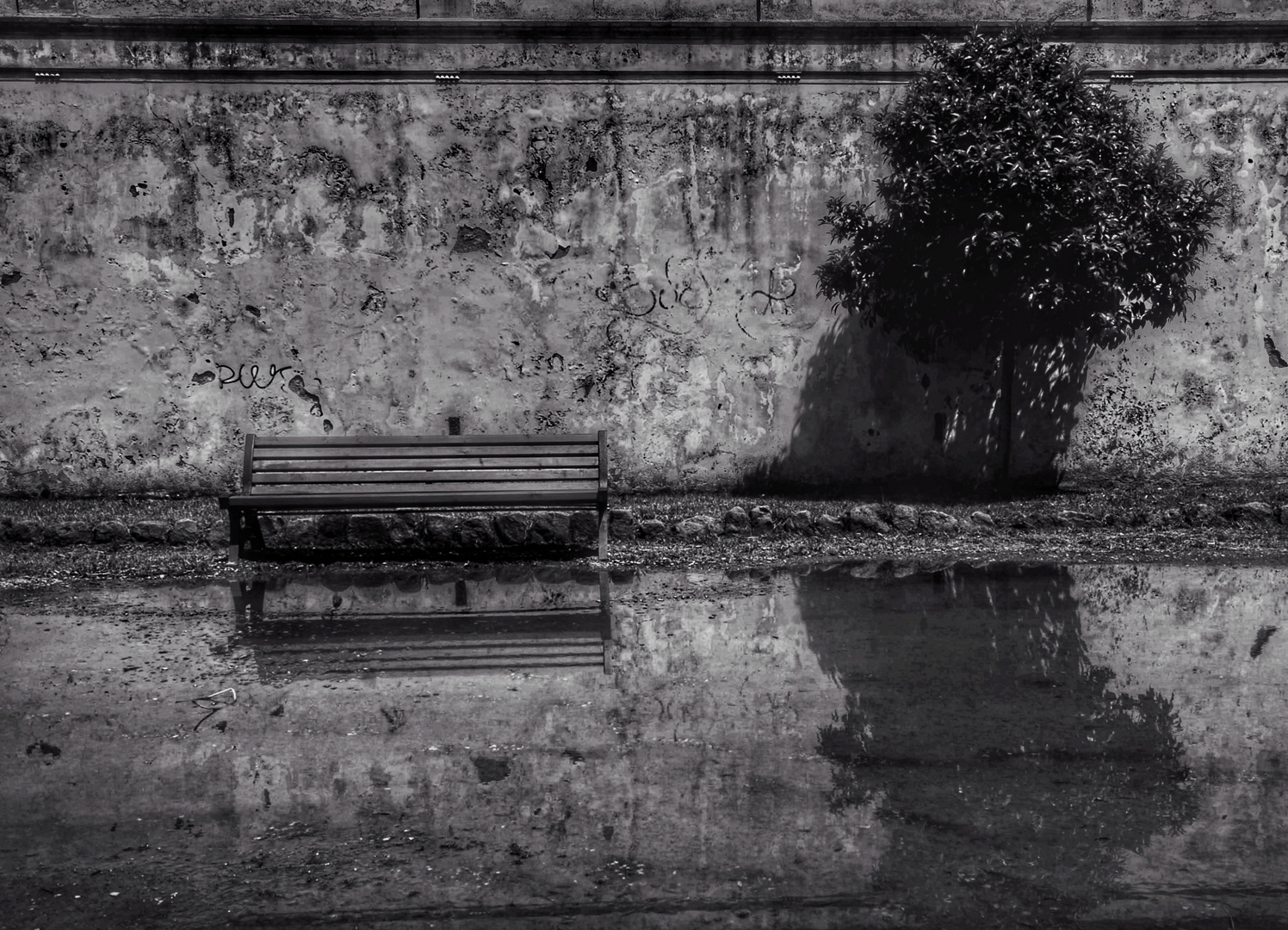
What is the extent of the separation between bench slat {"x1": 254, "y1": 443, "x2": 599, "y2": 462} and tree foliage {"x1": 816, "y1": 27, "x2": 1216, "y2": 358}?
2.60m

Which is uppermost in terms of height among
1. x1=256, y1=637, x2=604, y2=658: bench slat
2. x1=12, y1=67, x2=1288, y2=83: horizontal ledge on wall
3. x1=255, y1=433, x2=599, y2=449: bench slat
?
x1=12, y1=67, x2=1288, y2=83: horizontal ledge on wall

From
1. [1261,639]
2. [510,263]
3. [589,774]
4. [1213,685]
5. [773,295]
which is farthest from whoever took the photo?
[773,295]

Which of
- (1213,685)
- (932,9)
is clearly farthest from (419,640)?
(932,9)

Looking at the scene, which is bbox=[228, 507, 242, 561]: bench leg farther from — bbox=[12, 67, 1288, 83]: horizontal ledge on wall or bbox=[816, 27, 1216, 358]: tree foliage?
bbox=[816, 27, 1216, 358]: tree foliage

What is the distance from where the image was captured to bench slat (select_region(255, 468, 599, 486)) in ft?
28.6

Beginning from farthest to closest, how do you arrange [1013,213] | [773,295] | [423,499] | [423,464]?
1. [773,295]
2. [1013,213]
3. [423,464]
4. [423,499]

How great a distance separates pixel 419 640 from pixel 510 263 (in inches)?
175

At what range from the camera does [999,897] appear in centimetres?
380

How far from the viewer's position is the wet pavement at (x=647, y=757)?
386 cm

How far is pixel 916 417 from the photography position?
1063 cm

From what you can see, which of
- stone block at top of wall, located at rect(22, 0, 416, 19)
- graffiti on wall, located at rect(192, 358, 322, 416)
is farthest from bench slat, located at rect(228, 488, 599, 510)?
stone block at top of wall, located at rect(22, 0, 416, 19)

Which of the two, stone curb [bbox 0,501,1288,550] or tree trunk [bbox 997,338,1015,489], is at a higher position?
tree trunk [bbox 997,338,1015,489]

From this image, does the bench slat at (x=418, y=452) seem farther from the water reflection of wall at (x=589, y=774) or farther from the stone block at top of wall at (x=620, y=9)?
the stone block at top of wall at (x=620, y=9)

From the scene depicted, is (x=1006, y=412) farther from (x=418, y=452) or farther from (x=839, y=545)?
(x=418, y=452)
